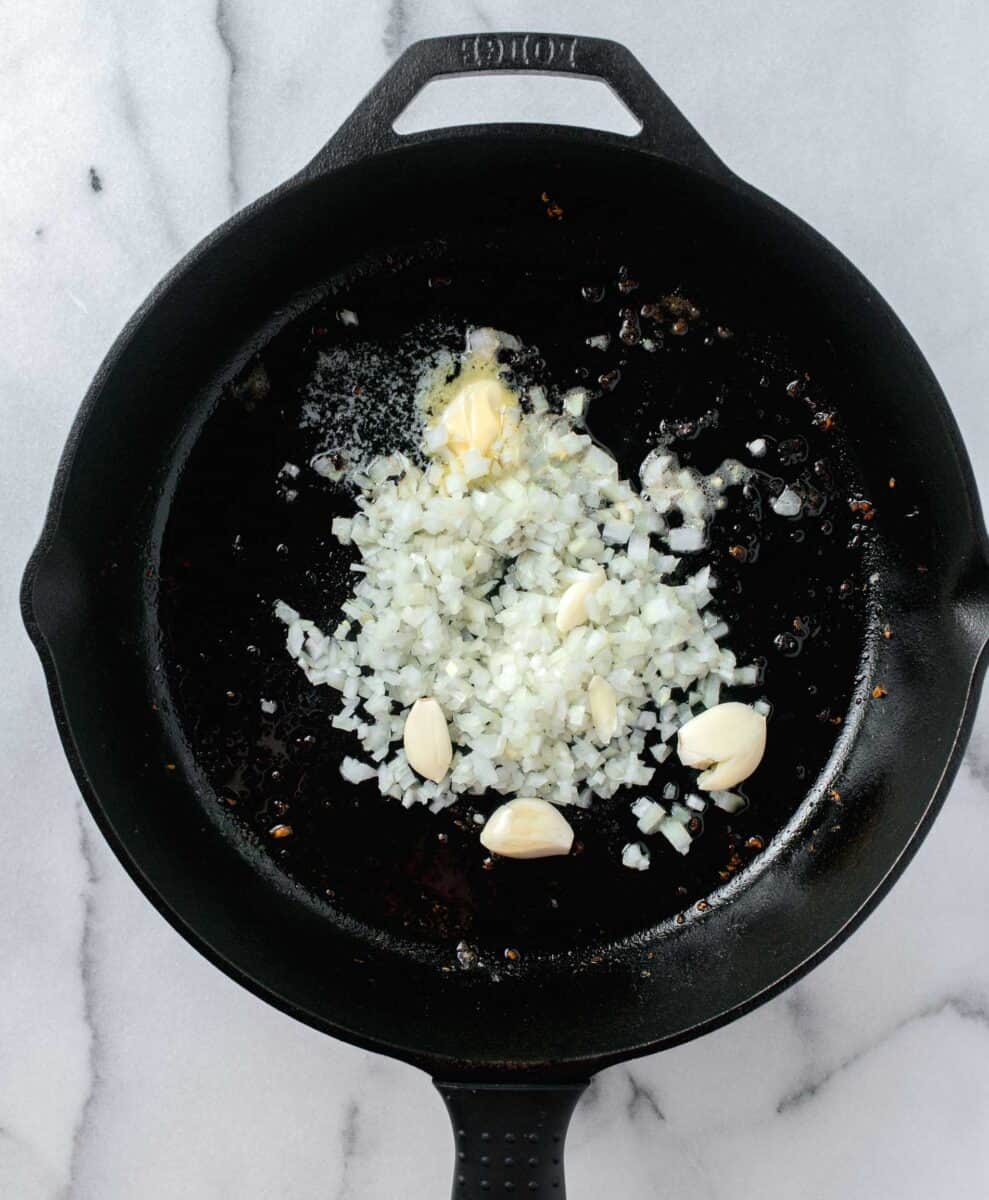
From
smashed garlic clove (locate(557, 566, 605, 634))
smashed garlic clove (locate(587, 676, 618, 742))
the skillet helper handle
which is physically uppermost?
smashed garlic clove (locate(557, 566, 605, 634))

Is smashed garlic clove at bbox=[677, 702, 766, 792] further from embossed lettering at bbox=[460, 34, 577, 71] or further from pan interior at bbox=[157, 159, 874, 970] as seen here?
Answer: embossed lettering at bbox=[460, 34, 577, 71]

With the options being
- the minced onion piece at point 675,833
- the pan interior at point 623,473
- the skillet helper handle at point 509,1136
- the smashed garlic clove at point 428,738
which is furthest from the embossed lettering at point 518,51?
the skillet helper handle at point 509,1136

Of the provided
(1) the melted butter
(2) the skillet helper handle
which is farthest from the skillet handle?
(2) the skillet helper handle

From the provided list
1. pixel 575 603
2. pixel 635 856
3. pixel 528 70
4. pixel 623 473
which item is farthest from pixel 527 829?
pixel 528 70

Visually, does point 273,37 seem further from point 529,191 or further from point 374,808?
point 374,808

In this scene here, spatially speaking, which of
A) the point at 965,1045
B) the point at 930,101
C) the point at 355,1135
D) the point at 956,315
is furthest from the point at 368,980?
the point at 930,101

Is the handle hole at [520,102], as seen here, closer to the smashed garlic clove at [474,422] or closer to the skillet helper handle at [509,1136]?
the smashed garlic clove at [474,422]
